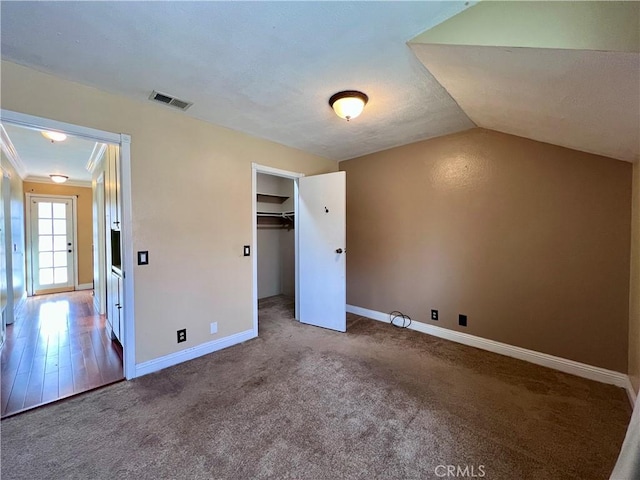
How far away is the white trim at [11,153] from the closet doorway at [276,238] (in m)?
3.09

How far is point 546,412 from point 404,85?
2601mm

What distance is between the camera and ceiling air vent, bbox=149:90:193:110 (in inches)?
88.4

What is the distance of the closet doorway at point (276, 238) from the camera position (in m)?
4.99

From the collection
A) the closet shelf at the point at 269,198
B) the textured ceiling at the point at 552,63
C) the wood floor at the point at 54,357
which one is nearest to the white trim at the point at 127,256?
the wood floor at the point at 54,357

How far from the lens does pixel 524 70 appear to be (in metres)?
1.44

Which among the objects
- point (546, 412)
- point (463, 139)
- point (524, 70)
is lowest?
point (546, 412)

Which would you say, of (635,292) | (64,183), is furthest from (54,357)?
(635,292)

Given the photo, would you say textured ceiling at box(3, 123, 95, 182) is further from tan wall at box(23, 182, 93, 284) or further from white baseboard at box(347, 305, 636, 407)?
white baseboard at box(347, 305, 636, 407)

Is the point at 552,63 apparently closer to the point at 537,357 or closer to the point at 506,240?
the point at 506,240

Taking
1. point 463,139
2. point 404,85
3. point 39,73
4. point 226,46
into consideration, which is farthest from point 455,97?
point 39,73

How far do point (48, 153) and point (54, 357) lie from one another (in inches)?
113

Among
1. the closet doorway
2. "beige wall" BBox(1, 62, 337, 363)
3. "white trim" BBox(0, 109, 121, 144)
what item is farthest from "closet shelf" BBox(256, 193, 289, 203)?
"white trim" BBox(0, 109, 121, 144)

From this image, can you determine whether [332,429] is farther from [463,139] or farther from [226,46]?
[463,139]

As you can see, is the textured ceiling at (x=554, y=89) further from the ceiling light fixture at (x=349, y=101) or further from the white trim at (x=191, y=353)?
the white trim at (x=191, y=353)
